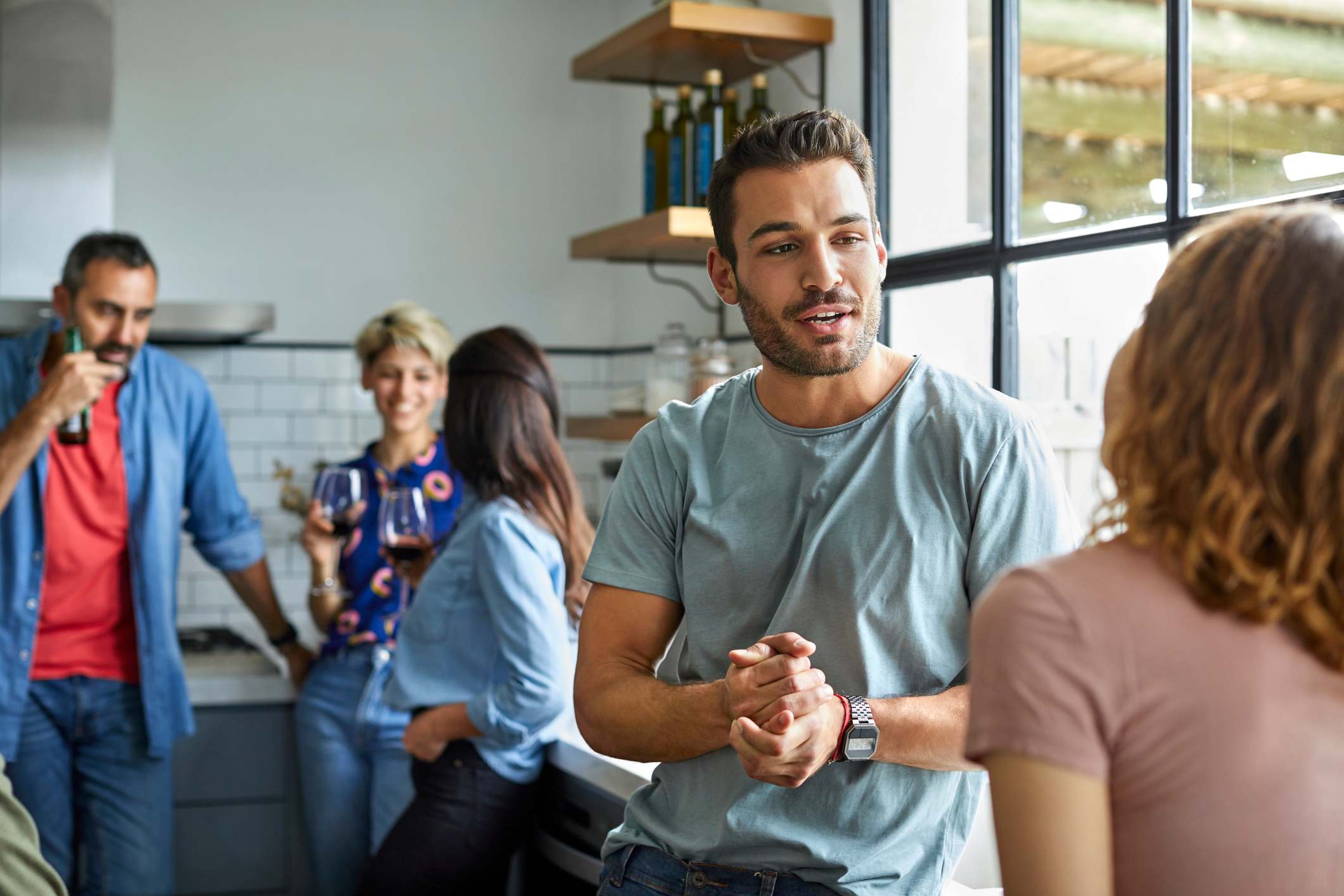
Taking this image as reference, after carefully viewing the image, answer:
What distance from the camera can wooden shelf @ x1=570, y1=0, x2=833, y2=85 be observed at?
2680mm

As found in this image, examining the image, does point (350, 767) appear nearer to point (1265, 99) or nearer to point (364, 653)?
point (364, 653)

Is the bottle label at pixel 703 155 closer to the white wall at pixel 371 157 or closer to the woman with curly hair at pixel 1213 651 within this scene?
the white wall at pixel 371 157

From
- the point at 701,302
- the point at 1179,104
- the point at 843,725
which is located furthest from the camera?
the point at 701,302

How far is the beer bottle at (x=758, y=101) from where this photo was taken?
2777mm

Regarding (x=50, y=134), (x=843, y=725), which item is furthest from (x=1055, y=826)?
(x=50, y=134)

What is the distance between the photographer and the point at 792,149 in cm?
135

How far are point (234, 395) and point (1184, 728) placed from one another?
3414 mm

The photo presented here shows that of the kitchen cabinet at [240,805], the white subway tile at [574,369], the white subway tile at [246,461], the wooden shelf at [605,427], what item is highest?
the white subway tile at [574,369]

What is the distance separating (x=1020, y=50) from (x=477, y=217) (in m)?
2.07

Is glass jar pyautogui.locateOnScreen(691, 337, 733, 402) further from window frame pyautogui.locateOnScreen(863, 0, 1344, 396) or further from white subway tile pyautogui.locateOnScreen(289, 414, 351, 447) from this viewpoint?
white subway tile pyautogui.locateOnScreen(289, 414, 351, 447)

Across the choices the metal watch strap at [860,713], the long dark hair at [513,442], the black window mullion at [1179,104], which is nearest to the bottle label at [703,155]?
the long dark hair at [513,442]

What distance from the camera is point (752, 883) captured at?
1.25m

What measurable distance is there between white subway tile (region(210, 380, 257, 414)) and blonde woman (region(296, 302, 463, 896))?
1004 millimetres

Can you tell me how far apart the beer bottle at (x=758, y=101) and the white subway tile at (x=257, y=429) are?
1.73m
